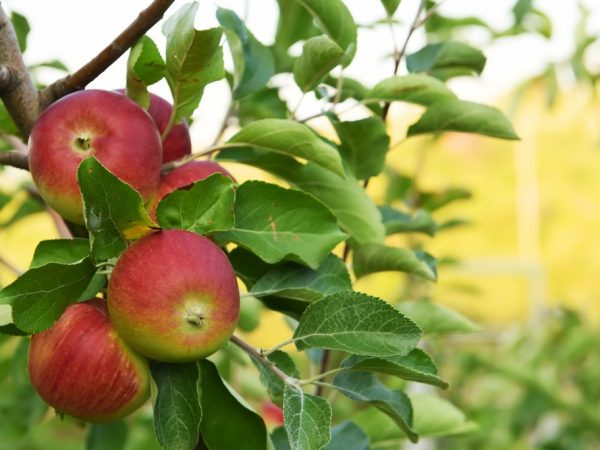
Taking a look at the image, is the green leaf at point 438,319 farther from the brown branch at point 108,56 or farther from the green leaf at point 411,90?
the brown branch at point 108,56

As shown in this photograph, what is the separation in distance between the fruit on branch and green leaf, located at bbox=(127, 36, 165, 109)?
0.04 meters

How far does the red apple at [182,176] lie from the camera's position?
2.13 ft

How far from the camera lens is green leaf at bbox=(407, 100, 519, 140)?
2.61 feet

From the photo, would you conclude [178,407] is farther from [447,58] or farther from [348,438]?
[447,58]

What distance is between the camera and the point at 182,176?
26.0 inches

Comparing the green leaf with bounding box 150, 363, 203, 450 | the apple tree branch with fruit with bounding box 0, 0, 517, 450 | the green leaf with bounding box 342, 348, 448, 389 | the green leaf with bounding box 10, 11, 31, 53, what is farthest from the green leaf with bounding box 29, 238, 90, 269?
the green leaf with bounding box 10, 11, 31, 53

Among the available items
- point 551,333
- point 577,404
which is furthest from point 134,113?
point 551,333

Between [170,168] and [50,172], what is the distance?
10 cm

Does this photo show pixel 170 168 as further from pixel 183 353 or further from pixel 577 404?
pixel 577 404

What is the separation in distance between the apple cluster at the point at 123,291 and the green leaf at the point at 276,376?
77 millimetres

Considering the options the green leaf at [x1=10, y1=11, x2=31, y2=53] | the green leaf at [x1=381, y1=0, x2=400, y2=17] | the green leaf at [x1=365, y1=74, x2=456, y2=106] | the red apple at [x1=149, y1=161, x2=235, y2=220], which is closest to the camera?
the red apple at [x1=149, y1=161, x2=235, y2=220]

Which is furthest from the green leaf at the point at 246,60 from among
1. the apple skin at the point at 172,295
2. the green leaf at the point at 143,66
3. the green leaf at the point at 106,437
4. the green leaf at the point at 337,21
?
the green leaf at the point at 106,437

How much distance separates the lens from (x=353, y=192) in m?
0.74

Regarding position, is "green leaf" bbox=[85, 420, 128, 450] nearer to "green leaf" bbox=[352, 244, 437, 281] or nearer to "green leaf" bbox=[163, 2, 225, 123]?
"green leaf" bbox=[352, 244, 437, 281]
